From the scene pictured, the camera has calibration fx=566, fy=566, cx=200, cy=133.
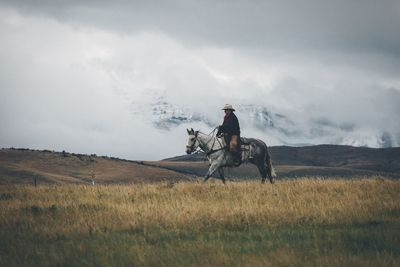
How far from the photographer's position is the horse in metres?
23.2

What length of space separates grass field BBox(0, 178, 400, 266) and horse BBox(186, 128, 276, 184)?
4824 mm

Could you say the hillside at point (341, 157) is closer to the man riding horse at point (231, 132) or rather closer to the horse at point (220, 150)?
the horse at point (220, 150)

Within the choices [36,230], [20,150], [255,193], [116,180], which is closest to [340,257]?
[36,230]

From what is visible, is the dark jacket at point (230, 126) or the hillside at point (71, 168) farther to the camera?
the hillside at point (71, 168)

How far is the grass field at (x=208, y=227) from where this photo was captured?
31.5 ft

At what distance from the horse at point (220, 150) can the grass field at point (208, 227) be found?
4.82 metres

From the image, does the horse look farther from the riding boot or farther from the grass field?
the grass field

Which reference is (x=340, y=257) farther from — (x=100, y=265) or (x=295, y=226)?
(x=100, y=265)

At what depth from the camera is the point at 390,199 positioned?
1538 cm

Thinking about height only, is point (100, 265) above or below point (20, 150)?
below

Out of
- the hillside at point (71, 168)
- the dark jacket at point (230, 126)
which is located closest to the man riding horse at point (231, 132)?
the dark jacket at point (230, 126)

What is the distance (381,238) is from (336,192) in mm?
6520

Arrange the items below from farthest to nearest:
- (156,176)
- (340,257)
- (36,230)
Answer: (156,176)
(36,230)
(340,257)

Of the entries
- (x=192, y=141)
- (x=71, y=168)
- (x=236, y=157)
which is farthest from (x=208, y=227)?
(x=71, y=168)
